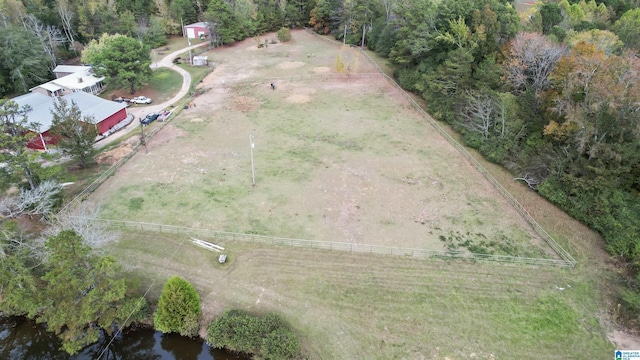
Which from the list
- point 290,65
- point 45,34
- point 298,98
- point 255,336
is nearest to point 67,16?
point 45,34

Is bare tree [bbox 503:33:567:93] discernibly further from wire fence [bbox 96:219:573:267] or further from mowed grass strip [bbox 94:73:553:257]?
wire fence [bbox 96:219:573:267]

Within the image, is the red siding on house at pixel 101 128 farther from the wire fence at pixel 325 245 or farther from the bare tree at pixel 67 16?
the bare tree at pixel 67 16

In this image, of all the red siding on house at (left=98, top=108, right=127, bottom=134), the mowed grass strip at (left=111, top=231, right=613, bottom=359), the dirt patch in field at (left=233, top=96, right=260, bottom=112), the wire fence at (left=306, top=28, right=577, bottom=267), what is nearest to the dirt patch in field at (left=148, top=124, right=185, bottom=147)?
the red siding on house at (left=98, top=108, right=127, bottom=134)

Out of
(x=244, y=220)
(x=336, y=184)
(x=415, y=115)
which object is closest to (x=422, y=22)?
(x=415, y=115)

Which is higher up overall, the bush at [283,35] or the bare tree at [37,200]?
the bush at [283,35]

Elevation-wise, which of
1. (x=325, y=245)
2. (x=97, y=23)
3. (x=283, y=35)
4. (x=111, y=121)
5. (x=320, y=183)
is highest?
(x=97, y=23)

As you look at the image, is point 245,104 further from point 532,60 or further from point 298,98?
point 532,60

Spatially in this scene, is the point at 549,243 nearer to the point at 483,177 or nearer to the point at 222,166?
the point at 483,177

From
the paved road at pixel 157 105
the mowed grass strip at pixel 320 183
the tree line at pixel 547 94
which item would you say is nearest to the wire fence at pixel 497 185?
the mowed grass strip at pixel 320 183
